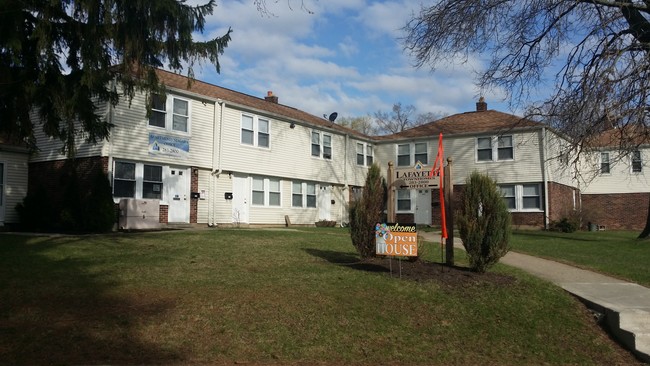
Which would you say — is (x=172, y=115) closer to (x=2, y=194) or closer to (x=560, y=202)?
(x=2, y=194)

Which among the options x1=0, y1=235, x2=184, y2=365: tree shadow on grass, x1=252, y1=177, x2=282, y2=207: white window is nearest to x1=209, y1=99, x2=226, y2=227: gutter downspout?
x1=252, y1=177, x2=282, y2=207: white window

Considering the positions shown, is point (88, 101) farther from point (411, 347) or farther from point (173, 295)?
point (411, 347)

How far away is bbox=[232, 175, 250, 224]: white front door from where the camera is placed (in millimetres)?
21241

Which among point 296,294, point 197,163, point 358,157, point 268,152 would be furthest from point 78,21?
point 358,157

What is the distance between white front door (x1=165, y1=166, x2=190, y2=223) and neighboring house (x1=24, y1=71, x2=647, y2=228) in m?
0.04

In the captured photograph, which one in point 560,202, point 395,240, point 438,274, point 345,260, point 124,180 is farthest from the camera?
point 560,202

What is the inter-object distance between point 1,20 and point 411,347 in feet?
27.7

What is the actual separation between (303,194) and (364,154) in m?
5.90

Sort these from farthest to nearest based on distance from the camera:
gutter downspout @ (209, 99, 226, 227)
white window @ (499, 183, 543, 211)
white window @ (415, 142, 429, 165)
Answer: white window @ (415, 142, 429, 165), white window @ (499, 183, 543, 211), gutter downspout @ (209, 99, 226, 227)

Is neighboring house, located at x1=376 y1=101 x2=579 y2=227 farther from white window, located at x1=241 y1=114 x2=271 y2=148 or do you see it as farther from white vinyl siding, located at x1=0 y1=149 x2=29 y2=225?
white vinyl siding, located at x1=0 y1=149 x2=29 y2=225

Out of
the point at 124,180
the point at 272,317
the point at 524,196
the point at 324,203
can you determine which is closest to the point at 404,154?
the point at 324,203

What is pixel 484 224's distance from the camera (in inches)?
367

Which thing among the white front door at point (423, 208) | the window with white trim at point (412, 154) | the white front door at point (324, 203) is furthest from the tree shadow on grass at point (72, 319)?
the window with white trim at point (412, 154)

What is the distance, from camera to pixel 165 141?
61.7ft
